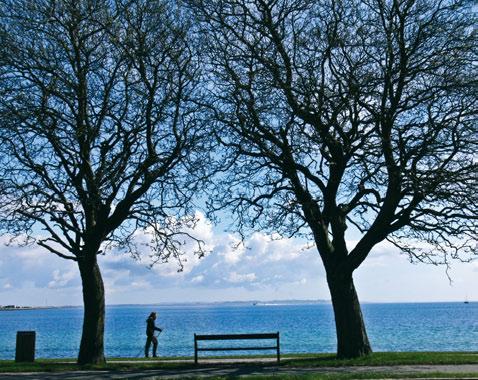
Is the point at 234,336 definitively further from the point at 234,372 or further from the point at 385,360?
the point at 385,360

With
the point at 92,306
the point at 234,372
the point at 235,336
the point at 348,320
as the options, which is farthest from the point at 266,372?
the point at 92,306

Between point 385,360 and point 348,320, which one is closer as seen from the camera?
point 385,360

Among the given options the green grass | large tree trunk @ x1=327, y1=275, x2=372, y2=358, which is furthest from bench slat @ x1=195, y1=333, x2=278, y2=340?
large tree trunk @ x1=327, y1=275, x2=372, y2=358

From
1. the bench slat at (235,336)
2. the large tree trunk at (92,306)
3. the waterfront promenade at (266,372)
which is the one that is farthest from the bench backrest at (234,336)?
the large tree trunk at (92,306)

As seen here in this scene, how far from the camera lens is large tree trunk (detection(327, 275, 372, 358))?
2261 cm

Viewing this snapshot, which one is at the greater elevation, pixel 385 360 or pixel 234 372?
pixel 385 360

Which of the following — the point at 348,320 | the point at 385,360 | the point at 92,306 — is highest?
the point at 92,306

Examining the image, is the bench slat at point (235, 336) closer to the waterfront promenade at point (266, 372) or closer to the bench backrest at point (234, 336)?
the bench backrest at point (234, 336)

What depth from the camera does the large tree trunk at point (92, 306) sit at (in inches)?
898

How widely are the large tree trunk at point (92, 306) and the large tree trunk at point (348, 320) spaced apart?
7.85 m

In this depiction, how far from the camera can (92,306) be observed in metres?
23.1

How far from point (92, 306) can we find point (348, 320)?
8.60 m

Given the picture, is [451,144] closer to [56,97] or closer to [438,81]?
[438,81]

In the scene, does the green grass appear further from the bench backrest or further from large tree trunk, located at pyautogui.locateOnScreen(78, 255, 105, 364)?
large tree trunk, located at pyautogui.locateOnScreen(78, 255, 105, 364)
